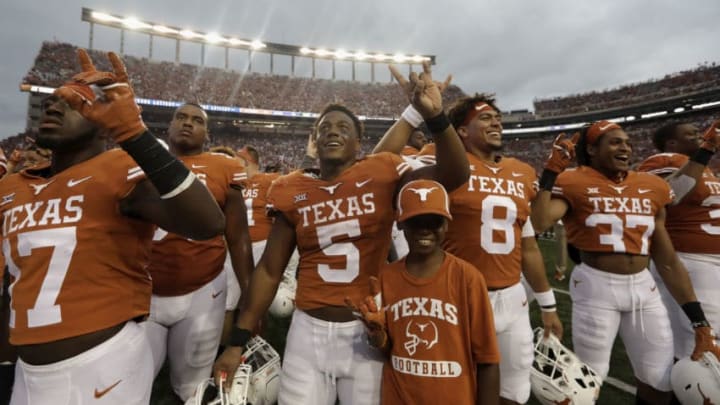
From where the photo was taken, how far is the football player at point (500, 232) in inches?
87.9

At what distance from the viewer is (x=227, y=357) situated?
1917mm

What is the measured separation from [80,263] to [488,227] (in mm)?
2111

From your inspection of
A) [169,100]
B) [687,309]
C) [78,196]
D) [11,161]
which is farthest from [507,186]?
[169,100]

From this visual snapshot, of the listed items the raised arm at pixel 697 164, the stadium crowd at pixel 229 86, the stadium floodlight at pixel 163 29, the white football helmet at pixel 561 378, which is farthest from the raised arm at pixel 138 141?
the stadium floodlight at pixel 163 29

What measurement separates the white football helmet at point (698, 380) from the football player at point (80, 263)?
10.1ft

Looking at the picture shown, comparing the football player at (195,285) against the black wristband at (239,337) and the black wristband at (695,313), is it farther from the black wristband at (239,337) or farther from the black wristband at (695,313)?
the black wristband at (695,313)

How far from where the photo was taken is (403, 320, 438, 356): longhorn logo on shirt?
174 cm

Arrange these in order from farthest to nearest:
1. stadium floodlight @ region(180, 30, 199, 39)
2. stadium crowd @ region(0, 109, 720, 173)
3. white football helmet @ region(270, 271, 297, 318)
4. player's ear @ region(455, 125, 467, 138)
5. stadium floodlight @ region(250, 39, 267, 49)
Answer: stadium floodlight @ region(250, 39, 267, 49), stadium floodlight @ region(180, 30, 199, 39), stadium crowd @ region(0, 109, 720, 173), white football helmet @ region(270, 271, 297, 318), player's ear @ region(455, 125, 467, 138)

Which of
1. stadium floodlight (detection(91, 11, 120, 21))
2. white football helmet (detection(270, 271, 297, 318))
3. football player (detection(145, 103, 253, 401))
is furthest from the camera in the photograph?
stadium floodlight (detection(91, 11, 120, 21))

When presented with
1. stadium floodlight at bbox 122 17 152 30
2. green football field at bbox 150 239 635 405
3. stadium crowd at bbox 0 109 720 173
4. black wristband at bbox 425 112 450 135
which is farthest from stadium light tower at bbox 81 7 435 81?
black wristband at bbox 425 112 450 135

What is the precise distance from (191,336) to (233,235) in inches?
28.7

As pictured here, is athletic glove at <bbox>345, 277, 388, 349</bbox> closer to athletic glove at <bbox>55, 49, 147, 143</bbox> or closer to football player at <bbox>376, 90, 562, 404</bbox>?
football player at <bbox>376, 90, 562, 404</bbox>

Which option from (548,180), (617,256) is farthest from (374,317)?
(617,256)

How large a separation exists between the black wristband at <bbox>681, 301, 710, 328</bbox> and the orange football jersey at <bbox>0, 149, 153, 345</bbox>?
3.64m
